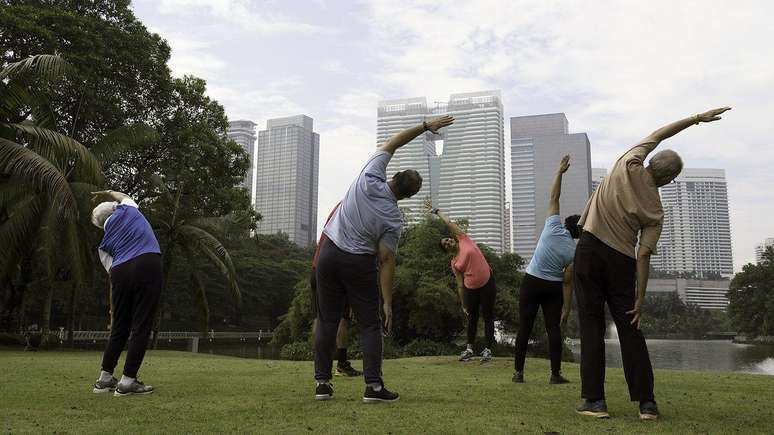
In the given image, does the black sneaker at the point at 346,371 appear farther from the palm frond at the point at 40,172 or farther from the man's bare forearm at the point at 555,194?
the palm frond at the point at 40,172

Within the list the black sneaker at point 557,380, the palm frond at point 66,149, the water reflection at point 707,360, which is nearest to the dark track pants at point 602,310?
the black sneaker at point 557,380

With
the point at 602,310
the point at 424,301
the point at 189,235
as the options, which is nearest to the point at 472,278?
the point at 602,310

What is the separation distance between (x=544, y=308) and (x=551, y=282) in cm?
34

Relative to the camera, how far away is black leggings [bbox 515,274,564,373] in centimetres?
591

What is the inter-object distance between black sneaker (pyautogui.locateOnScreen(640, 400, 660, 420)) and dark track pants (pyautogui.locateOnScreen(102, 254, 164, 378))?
12.8 feet

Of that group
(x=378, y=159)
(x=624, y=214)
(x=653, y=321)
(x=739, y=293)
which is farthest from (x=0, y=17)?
(x=653, y=321)

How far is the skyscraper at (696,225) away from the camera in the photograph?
165 m

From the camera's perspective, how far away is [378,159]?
4.55 meters

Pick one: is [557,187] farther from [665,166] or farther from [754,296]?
[754,296]

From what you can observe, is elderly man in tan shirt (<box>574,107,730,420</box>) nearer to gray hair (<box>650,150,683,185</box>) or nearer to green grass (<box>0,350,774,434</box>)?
gray hair (<box>650,150,683,185</box>)

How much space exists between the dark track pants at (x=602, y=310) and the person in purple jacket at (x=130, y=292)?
3.56 m

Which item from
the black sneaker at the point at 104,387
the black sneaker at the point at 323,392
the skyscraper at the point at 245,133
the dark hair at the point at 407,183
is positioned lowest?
the black sneaker at the point at 104,387

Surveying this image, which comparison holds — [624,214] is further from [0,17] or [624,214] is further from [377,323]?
[0,17]

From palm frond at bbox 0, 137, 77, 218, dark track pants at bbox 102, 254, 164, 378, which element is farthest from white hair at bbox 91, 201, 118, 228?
palm frond at bbox 0, 137, 77, 218
